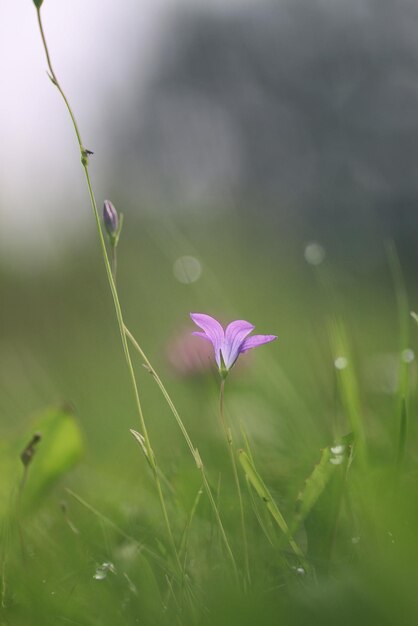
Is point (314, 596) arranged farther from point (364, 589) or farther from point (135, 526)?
point (135, 526)

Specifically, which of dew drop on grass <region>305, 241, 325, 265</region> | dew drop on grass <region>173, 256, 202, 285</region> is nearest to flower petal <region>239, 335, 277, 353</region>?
dew drop on grass <region>305, 241, 325, 265</region>

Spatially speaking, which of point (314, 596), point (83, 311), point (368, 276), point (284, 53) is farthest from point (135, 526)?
point (284, 53)

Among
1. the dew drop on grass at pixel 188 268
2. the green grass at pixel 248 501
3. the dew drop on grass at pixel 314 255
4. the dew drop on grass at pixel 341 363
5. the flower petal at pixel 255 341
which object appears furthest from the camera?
the dew drop on grass at pixel 188 268

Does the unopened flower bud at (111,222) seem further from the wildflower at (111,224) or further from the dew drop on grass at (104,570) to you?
the dew drop on grass at (104,570)

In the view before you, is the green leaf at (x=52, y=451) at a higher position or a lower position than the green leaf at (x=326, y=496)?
lower

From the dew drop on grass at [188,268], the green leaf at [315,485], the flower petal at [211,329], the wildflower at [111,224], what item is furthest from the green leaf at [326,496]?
the dew drop on grass at [188,268]

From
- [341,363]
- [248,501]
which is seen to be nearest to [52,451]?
[248,501]

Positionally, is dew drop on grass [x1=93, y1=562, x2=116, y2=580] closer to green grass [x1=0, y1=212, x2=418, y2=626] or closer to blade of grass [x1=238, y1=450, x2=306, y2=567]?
green grass [x1=0, y1=212, x2=418, y2=626]
